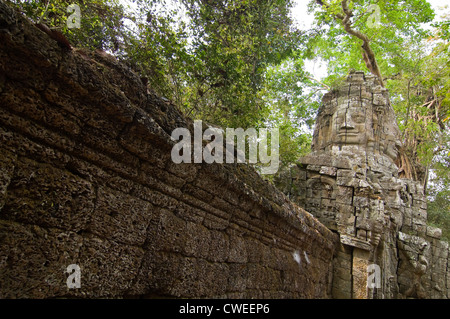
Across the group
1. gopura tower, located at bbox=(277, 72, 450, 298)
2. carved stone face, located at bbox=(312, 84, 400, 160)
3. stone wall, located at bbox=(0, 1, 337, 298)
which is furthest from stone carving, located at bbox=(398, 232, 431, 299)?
stone wall, located at bbox=(0, 1, 337, 298)

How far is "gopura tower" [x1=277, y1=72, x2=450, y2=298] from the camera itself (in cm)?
641

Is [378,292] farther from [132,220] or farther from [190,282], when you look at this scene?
[132,220]

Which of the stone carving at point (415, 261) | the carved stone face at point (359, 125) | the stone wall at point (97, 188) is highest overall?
the carved stone face at point (359, 125)

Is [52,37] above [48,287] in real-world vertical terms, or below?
above

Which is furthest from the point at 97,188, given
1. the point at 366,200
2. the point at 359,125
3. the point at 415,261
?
the point at 359,125

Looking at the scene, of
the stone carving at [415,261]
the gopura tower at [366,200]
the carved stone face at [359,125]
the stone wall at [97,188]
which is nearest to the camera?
the stone wall at [97,188]

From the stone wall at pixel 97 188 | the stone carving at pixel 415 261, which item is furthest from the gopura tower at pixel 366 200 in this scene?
the stone wall at pixel 97 188

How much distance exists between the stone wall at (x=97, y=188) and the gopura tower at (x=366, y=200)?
4.48m

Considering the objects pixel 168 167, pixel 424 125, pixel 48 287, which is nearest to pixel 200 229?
pixel 168 167

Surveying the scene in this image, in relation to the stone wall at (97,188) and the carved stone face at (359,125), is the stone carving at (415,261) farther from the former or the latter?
the stone wall at (97,188)

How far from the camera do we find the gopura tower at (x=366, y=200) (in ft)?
21.0

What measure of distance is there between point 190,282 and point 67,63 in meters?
2.06

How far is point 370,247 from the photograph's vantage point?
20.9 ft

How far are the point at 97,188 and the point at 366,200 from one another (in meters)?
6.53
